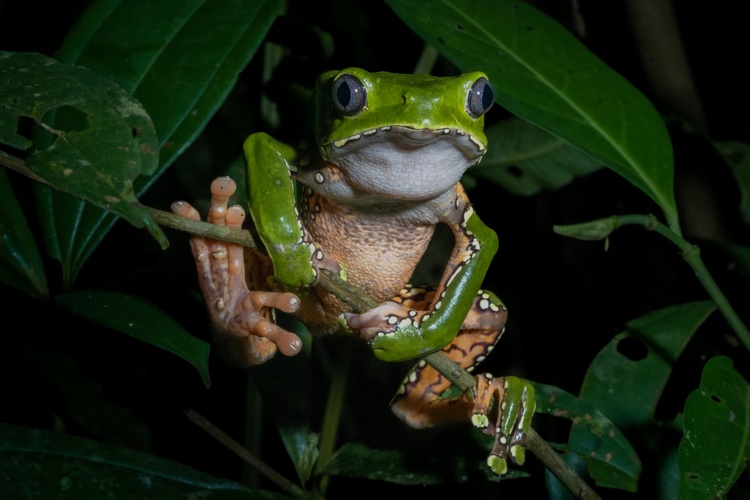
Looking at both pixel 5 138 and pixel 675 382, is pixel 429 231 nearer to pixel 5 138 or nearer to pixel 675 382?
pixel 5 138

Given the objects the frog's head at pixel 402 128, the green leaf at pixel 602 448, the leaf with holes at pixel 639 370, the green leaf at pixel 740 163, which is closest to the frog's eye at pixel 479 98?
the frog's head at pixel 402 128

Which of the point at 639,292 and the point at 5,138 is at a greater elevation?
the point at 5,138

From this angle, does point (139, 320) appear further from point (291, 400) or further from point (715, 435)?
point (715, 435)

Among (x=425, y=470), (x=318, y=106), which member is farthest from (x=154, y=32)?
(x=425, y=470)

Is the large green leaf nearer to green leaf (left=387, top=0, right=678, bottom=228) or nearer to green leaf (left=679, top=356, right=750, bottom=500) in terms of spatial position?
green leaf (left=387, top=0, right=678, bottom=228)

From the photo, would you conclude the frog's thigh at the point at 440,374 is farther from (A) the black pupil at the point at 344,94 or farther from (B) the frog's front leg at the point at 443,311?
(A) the black pupil at the point at 344,94
